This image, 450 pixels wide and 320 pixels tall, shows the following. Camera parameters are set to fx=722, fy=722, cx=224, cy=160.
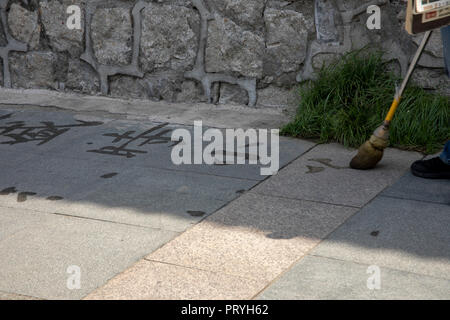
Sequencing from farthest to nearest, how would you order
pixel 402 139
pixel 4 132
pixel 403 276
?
1. pixel 4 132
2. pixel 402 139
3. pixel 403 276

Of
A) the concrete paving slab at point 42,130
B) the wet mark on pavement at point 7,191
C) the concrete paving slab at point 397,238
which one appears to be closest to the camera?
the concrete paving slab at point 397,238

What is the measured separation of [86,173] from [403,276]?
6.95 feet

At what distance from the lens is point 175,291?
2.86m

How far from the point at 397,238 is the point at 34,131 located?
9.61 ft

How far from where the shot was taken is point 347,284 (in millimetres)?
2896

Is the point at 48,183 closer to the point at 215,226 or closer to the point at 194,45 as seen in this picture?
the point at 215,226

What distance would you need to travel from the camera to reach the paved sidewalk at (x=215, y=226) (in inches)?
115

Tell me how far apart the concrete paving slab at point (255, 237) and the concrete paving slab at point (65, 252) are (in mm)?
166

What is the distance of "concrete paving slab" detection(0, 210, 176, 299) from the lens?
2932 millimetres

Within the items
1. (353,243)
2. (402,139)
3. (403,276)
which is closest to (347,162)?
(402,139)

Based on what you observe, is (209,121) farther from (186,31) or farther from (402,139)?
(402,139)

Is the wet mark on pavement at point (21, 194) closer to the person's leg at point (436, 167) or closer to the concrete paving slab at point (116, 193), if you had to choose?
the concrete paving slab at point (116, 193)

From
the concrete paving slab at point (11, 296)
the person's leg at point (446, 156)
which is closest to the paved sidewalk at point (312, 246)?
the person's leg at point (446, 156)
